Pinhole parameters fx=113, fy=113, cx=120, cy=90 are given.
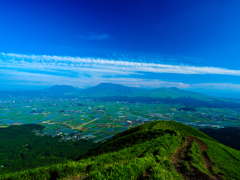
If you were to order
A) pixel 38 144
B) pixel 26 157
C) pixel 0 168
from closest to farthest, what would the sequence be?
1. pixel 0 168
2. pixel 26 157
3. pixel 38 144

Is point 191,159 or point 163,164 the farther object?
point 191,159

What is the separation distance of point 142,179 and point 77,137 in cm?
10247

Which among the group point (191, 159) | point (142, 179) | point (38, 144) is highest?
point (142, 179)

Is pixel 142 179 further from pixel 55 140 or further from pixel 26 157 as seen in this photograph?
pixel 55 140

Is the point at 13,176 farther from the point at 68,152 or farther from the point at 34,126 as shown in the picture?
the point at 34,126

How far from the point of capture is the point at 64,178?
9.08 metres

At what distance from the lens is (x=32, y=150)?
260ft

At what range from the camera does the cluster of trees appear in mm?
62781

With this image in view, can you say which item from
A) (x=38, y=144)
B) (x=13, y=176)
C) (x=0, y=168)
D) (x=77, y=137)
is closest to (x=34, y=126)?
(x=38, y=144)

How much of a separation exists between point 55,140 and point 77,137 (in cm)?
1759

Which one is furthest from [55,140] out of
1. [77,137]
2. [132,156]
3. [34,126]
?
[132,156]

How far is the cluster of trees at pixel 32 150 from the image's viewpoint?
62.8m

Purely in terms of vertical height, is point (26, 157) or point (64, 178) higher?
point (64, 178)

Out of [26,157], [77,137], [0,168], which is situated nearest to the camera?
[0,168]
